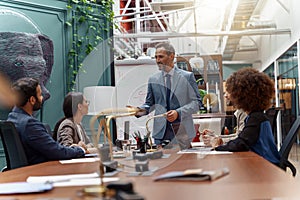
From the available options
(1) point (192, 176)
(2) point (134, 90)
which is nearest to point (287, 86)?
(2) point (134, 90)

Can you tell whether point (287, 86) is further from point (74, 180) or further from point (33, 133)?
point (74, 180)

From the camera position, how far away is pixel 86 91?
3.44m

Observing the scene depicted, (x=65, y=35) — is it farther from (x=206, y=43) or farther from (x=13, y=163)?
(x=206, y=43)

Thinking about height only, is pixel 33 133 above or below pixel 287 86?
below

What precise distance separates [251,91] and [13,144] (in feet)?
4.66

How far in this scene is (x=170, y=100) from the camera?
3.27 metres

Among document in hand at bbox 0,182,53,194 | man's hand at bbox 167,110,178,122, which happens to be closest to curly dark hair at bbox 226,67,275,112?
man's hand at bbox 167,110,178,122

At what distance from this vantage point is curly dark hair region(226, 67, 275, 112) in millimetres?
2938

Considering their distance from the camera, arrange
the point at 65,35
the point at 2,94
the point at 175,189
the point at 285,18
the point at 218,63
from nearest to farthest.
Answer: the point at 175,189, the point at 2,94, the point at 65,35, the point at 218,63, the point at 285,18

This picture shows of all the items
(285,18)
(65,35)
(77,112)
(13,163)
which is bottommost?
(13,163)

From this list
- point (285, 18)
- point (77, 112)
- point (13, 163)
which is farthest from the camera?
point (285, 18)

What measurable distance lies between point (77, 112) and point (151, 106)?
29.2 inches

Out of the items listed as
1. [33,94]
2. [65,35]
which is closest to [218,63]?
[65,35]

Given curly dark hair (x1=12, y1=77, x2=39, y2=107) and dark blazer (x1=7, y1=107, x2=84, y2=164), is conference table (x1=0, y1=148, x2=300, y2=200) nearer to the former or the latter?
dark blazer (x1=7, y1=107, x2=84, y2=164)
